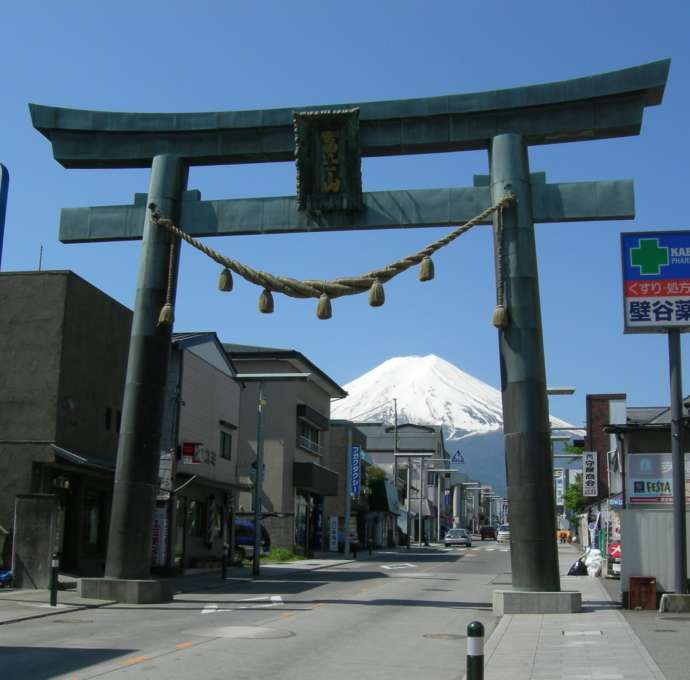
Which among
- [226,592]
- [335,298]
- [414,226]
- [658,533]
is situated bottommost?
[226,592]

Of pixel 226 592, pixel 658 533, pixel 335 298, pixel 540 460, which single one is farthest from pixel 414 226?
pixel 226 592

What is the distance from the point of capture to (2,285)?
27.1 meters

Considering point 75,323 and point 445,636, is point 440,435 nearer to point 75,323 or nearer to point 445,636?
point 75,323

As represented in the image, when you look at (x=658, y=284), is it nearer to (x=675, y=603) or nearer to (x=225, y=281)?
(x=675, y=603)

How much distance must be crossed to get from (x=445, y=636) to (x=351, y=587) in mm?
12701

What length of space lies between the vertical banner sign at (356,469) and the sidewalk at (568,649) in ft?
135

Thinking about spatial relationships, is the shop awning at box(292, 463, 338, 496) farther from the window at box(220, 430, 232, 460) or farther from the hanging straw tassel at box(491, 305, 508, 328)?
the hanging straw tassel at box(491, 305, 508, 328)

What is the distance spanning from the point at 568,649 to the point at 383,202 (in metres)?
11.2

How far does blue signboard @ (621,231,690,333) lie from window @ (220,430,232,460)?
2350 cm

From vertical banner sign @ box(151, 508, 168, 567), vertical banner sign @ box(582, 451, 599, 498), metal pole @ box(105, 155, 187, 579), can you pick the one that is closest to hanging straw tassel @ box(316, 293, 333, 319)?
metal pole @ box(105, 155, 187, 579)

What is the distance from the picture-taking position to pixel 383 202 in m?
21.2

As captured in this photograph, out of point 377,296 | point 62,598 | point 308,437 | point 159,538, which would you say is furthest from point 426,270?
point 308,437

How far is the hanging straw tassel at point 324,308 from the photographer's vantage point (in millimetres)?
19625

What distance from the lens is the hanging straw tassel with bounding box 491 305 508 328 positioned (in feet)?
63.9
